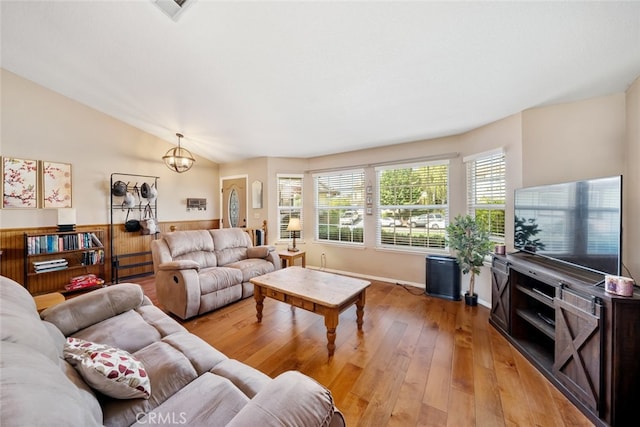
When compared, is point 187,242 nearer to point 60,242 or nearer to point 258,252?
point 258,252

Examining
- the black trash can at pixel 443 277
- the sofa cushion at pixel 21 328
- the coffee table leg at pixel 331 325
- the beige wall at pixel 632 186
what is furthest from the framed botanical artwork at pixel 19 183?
the beige wall at pixel 632 186

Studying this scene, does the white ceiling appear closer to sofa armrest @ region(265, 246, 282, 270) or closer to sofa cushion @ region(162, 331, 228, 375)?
sofa armrest @ region(265, 246, 282, 270)

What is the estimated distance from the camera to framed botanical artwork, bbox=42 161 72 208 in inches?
137

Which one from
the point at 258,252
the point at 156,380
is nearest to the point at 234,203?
the point at 258,252

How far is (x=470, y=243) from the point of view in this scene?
9.62 feet

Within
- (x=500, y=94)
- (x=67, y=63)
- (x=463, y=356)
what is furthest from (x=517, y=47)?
(x=67, y=63)

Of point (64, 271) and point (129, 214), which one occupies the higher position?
point (129, 214)

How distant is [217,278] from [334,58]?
2759 millimetres

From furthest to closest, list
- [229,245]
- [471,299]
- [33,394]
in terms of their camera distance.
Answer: [229,245] → [471,299] → [33,394]

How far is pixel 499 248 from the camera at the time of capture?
101 inches

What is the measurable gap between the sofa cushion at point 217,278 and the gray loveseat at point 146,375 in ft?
3.65

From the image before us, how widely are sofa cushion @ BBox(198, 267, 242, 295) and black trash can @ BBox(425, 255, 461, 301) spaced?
8.92ft

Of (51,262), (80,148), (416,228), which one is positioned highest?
(80,148)

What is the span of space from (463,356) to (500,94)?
251cm
